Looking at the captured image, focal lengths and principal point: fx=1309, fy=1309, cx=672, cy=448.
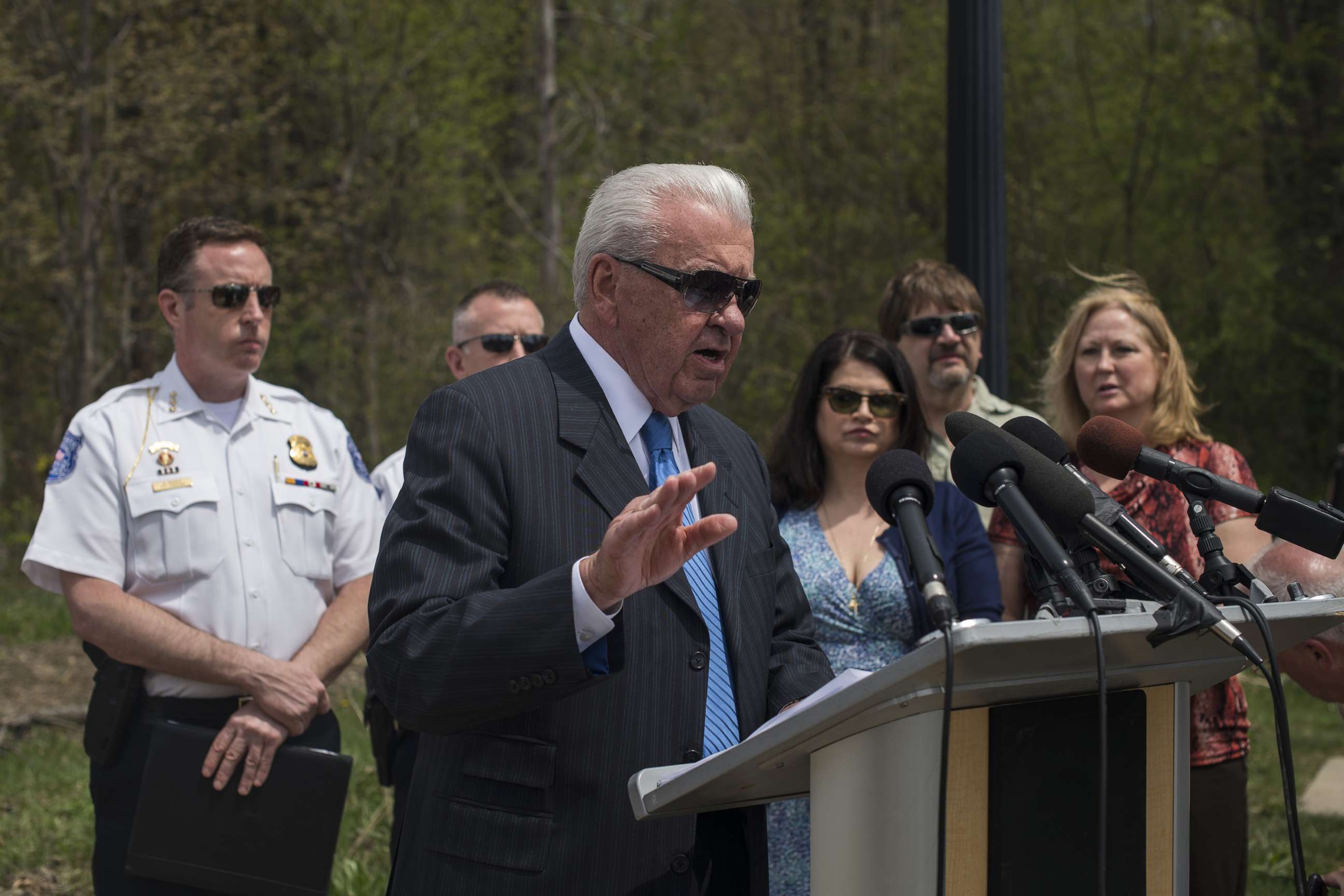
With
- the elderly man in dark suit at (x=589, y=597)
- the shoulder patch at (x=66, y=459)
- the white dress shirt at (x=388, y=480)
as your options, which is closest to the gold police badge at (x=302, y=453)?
the shoulder patch at (x=66, y=459)

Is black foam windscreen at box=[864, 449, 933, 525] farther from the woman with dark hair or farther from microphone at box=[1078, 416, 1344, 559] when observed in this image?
the woman with dark hair

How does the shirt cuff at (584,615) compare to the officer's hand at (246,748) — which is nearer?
the shirt cuff at (584,615)

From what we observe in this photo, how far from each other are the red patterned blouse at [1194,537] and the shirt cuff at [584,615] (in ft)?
5.61

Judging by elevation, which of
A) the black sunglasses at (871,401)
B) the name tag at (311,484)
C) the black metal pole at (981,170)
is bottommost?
the name tag at (311,484)

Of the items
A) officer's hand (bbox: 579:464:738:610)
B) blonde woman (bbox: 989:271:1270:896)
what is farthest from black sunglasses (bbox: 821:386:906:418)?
officer's hand (bbox: 579:464:738:610)

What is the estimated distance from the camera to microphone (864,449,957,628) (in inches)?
59.3

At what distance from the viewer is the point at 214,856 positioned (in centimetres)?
336

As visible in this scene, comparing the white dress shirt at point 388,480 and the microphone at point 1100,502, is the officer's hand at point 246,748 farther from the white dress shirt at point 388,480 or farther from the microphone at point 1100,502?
the microphone at point 1100,502

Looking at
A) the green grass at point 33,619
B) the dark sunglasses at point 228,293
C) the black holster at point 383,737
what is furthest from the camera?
the green grass at point 33,619

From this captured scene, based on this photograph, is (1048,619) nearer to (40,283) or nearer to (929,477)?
(929,477)

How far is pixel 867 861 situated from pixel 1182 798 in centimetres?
53

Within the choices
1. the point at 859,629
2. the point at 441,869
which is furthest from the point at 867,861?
the point at 859,629

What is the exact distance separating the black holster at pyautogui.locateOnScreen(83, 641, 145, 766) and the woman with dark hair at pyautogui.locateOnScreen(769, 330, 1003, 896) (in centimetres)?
174

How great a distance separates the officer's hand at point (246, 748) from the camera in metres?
3.37
